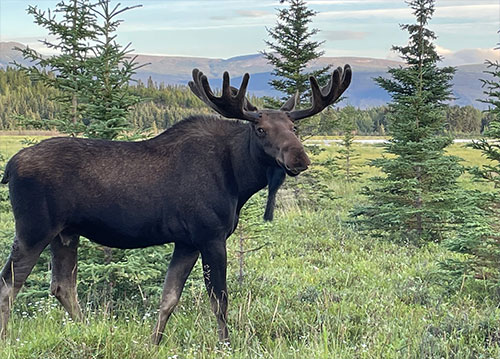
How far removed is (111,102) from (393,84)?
697 cm

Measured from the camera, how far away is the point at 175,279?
214 inches

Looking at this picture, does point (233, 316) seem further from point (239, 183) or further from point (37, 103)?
point (37, 103)

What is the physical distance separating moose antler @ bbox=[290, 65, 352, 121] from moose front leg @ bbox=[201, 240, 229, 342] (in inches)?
58.7

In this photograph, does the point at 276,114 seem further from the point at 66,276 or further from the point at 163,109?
the point at 163,109

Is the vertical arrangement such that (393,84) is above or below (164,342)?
above

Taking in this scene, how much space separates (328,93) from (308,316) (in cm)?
233

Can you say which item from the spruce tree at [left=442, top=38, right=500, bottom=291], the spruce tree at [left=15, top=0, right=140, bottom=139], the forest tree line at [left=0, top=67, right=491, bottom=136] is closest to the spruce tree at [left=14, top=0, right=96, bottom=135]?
the spruce tree at [left=15, top=0, right=140, bottom=139]

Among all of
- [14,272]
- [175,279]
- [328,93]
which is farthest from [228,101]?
[14,272]

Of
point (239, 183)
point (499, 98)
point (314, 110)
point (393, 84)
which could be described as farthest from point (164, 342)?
point (393, 84)

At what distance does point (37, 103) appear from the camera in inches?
3907

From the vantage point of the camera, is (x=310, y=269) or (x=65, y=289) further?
(x=310, y=269)

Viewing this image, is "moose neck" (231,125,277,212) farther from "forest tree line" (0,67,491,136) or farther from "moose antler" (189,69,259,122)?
"forest tree line" (0,67,491,136)

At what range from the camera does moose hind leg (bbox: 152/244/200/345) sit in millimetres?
5387

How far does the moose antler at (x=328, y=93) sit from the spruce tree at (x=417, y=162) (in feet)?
18.9
